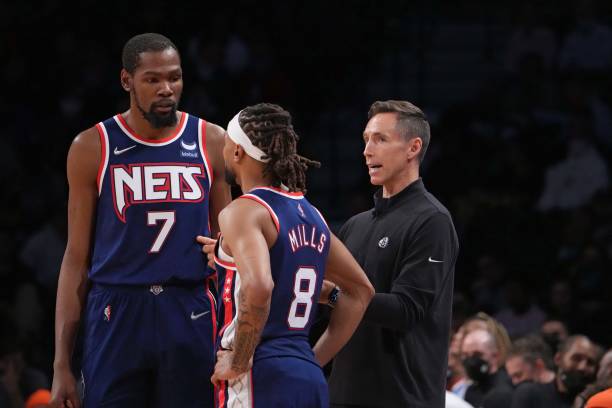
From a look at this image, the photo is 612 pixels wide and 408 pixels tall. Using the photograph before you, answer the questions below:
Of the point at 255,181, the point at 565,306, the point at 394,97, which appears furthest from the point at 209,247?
the point at 394,97

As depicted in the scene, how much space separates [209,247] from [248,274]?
60 centimetres

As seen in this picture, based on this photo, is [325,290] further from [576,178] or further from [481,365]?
[576,178]

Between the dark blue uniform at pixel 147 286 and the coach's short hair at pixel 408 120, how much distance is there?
0.84 meters

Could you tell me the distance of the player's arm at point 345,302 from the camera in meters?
4.07

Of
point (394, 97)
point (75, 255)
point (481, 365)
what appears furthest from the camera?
point (394, 97)

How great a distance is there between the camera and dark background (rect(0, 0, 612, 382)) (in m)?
9.72

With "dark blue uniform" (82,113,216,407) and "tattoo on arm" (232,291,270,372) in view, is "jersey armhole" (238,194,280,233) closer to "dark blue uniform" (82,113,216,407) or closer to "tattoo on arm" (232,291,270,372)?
"tattoo on arm" (232,291,270,372)

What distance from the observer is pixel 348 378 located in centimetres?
457

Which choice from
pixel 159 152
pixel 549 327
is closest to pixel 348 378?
pixel 159 152

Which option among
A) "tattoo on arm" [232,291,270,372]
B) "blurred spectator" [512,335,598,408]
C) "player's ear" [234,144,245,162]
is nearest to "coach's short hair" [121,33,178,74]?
"player's ear" [234,144,245,162]

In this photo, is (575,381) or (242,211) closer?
(242,211)

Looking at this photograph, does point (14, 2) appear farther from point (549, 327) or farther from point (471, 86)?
point (549, 327)

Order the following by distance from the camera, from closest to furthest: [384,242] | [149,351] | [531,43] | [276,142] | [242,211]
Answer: [242,211] < [276,142] < [149,351] < [384,242] < [531,43]

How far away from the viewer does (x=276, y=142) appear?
12.9 ft
